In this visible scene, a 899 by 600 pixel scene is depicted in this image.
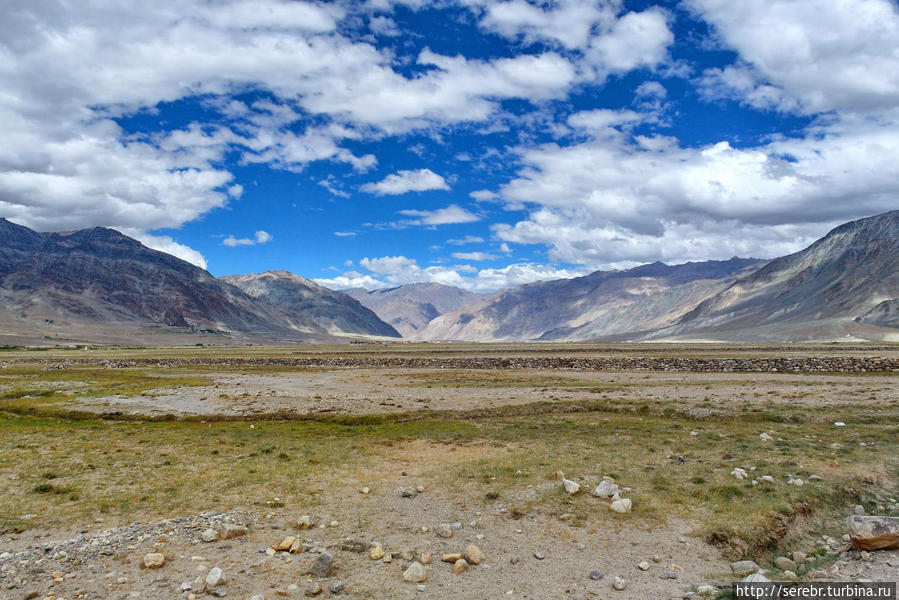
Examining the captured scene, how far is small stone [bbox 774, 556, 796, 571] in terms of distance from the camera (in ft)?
32.3

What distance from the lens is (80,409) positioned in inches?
1287

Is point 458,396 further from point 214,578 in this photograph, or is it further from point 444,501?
point 214,578

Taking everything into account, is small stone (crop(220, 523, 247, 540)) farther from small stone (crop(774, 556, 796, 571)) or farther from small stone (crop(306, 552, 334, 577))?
small stone (crop(774, 556, 796, 571))

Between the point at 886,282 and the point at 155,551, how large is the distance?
24927 cm

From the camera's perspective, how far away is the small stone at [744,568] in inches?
373

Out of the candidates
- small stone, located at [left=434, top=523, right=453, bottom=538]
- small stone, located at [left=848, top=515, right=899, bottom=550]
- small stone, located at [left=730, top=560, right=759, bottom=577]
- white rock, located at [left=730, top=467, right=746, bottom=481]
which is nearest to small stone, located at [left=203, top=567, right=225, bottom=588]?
small stone, located at [left=434, top=523, right=453, bottom=538]

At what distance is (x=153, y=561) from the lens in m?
9.91

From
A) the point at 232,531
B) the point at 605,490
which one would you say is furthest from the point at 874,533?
the point at 232,531

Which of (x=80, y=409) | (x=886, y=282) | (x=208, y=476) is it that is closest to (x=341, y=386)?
(x=80, y=409)

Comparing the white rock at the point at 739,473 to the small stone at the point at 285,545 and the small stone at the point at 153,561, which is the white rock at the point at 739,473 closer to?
the small stone at the point at 285,545

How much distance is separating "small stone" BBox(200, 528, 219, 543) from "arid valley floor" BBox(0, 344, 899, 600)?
51 millimetres

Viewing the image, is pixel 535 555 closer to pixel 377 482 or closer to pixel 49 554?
pixel 377 482

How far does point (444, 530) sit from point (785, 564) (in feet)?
21.5

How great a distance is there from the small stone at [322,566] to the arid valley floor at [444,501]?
5 centimetres
